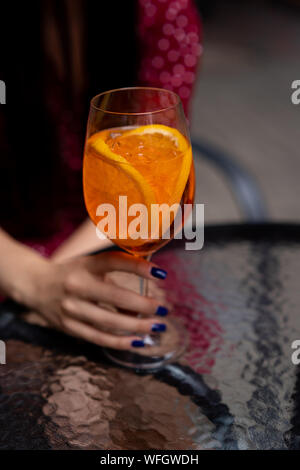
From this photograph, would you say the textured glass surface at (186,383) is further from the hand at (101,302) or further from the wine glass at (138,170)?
the wine glass at (138,170)

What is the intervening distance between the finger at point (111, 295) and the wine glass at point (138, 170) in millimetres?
56

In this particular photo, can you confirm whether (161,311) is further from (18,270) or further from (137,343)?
(18,270)

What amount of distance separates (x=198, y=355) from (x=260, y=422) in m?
0.11

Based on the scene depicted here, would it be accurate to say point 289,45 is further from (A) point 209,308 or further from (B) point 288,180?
(A) point 209,308

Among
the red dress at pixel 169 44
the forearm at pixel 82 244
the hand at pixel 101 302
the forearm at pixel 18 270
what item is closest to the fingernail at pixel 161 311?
the hand at pixel 101 302

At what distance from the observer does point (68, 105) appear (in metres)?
1.06

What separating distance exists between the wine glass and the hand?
0.03 meters

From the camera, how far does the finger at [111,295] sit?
558mm

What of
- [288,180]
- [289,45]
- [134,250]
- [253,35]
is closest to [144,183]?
[134,250]

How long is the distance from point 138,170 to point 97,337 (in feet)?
0.66

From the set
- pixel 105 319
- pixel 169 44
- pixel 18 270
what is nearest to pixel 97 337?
pixel 105 319

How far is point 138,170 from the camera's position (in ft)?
1.54

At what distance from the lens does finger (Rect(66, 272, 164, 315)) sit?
1.83 ft

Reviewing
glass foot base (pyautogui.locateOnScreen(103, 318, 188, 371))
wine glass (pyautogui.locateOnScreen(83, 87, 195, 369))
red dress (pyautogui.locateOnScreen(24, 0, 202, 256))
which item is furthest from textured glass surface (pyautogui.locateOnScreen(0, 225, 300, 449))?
red dress (pyautogui.locateOnScreen(24, 0, 202, 256))
